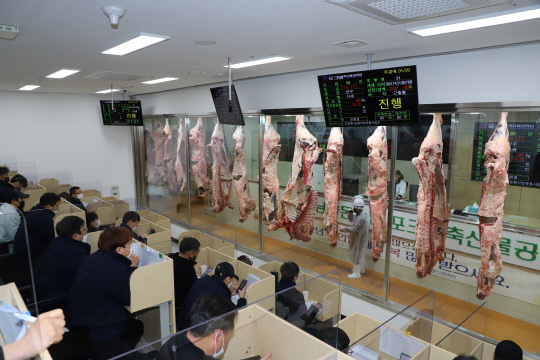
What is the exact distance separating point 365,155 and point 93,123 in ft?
24.9

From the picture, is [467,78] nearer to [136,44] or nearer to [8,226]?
[136,44]

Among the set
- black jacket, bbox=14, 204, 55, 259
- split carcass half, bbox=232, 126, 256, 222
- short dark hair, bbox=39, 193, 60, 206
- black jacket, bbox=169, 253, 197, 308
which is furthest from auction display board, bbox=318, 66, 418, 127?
short dark hair, bbox=39, 193, 60, 206

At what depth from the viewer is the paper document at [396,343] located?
2.83 meters

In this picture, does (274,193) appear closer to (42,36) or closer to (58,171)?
(42,36)

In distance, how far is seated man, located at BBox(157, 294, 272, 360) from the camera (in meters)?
2.12

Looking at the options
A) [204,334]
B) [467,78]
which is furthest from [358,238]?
[204,334]

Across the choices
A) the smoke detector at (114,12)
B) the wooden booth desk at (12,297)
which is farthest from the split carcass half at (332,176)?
the wooden booth desk at (12,297)

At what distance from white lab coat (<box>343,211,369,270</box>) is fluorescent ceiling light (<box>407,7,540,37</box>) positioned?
9.66 feet

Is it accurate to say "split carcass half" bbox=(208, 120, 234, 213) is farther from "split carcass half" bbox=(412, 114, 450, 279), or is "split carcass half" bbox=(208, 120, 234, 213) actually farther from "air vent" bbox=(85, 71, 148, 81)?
"split carcass half" bbox=(412, 114, 450, 279)

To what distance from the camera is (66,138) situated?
9695mm

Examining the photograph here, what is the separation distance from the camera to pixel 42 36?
346 cm

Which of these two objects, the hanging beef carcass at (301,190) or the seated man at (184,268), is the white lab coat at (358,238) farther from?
the seated man at (184,268)

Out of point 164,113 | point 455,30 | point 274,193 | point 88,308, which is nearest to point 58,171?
point 164,113

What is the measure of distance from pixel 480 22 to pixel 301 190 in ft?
10.6
